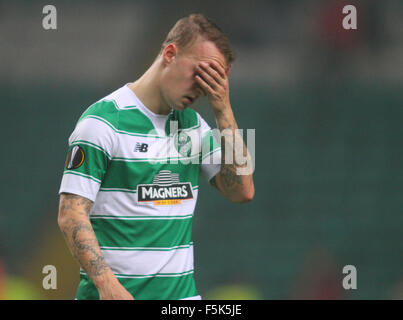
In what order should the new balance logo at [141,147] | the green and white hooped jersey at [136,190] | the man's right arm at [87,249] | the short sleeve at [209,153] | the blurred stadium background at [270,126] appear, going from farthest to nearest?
the blurred stadium background at [270,126]
the short sleeve at [209,153]
the new balance logo at [141,147]
the green and white hooped jersey at [136,190]
the man's right arm at [87,249]

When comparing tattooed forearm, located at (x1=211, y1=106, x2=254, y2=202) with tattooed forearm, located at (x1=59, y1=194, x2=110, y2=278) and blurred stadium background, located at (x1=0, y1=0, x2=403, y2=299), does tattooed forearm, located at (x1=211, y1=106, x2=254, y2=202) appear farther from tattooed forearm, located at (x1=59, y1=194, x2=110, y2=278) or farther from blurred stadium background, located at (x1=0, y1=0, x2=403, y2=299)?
blurred stadium background, located at (x1=0, y1=0, x2=403, y2=299)

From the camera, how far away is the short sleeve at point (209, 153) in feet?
7.38

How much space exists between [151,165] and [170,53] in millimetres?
392

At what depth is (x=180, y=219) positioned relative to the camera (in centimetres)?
209

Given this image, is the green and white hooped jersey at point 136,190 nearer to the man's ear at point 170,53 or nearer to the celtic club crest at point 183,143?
the celtic club crest at point 183,143

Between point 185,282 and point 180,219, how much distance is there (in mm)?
228

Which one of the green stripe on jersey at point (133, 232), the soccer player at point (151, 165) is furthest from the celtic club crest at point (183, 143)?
the green stripe on jersey at point (133, 232)

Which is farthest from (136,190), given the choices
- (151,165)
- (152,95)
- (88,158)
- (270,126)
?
(270,126)

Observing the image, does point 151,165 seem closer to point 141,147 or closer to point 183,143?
point 141,147

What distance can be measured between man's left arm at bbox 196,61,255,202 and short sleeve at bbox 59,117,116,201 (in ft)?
1.27

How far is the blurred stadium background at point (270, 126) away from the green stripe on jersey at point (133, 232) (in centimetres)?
242

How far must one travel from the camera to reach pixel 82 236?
1.82m

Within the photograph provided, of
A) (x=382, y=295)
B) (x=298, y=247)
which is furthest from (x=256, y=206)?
(x=382, y=295)

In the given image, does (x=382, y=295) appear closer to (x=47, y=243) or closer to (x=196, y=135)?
(x=47, y=243)
